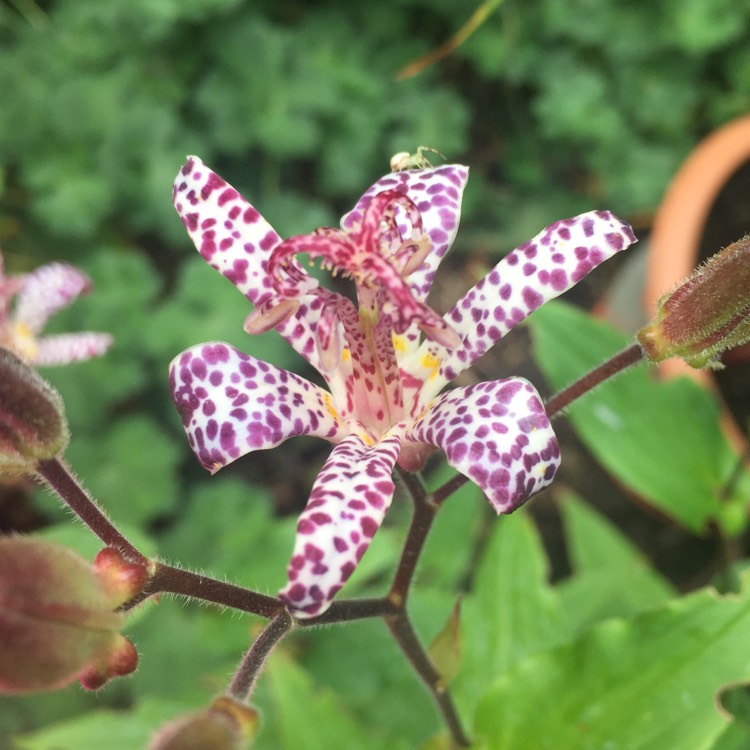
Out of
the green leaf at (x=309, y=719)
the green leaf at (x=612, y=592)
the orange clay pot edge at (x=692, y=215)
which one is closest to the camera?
the green leaf at (x=309, y=719)

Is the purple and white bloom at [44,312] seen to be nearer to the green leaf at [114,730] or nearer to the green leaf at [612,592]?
the green leaf at [114,730]

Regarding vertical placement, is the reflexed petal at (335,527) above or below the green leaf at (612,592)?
above

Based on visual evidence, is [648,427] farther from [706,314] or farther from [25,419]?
[25,419]

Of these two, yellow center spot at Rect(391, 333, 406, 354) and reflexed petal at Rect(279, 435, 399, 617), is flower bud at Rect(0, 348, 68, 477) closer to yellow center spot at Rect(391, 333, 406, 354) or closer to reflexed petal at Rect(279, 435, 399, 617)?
reflexed petal at Rect(279, 435, 399, 617)

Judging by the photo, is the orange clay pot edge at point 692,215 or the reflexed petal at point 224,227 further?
the orange clay pot edge at point 692,215

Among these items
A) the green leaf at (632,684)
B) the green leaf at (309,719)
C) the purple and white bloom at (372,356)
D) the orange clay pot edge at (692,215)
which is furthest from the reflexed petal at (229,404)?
the orange clay pot edge at (692,215)

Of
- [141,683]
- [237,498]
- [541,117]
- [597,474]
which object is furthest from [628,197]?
[141,683]

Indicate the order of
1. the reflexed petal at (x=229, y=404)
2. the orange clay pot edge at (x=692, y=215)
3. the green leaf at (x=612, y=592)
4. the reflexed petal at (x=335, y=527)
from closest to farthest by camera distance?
the reflexed petal at (x=335, y=527)
the reflexed petal at (x=229, y=404)
the green leaf at (x=612, y=592)
the orange clay pot edge at (x=692, y=215)

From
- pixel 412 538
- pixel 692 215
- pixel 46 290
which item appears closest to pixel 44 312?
pixel 46 290
